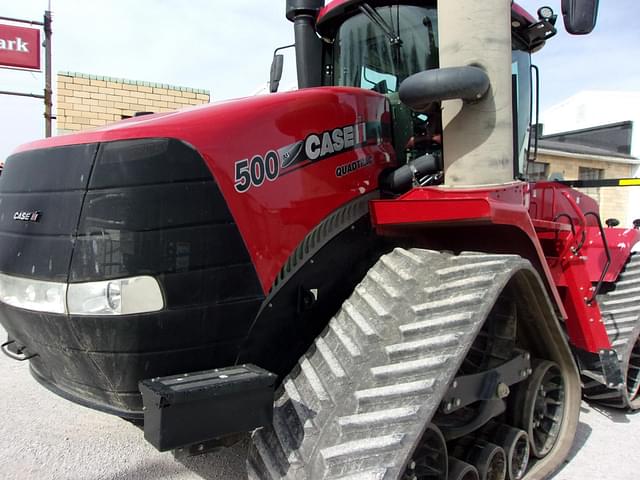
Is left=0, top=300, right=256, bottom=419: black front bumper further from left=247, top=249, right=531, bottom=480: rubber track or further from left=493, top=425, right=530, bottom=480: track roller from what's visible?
left=493, top=425, right=530, bottom=480: track roller

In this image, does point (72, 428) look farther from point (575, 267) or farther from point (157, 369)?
point (575, 267)

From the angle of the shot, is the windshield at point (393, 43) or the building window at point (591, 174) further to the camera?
the building window at point (591, 174)

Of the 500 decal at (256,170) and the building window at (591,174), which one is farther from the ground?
the building window at (591,174)

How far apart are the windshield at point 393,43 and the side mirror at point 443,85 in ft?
2.23

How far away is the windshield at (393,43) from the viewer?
309 centimetres


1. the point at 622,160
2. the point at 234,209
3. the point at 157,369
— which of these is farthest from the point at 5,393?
the point at 622,160

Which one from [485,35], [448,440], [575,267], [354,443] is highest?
[485,35]

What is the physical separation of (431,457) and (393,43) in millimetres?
2178

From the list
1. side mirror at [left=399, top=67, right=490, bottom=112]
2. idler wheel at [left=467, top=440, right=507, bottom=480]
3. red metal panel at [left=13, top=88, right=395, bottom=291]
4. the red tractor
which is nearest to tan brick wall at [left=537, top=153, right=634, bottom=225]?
the red tractor

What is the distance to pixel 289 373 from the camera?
231 cm

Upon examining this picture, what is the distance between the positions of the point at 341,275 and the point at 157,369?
946mm

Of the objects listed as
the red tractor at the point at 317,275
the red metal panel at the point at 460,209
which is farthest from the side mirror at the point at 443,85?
the red metal panel at the point at 460,209

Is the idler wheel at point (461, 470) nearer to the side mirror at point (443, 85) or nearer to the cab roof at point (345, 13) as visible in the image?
the side mirror at point (443, 85)

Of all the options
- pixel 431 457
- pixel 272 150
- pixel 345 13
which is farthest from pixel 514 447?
pixel 345 13
